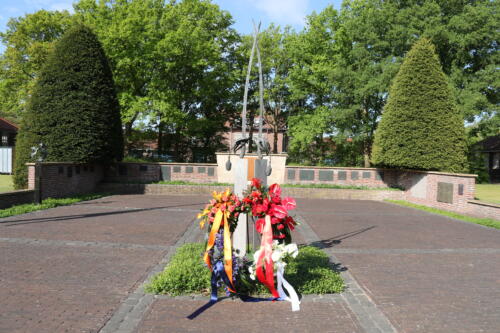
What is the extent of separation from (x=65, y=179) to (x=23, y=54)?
19.8 m

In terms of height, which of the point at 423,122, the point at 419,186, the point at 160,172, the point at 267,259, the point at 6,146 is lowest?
the point at 267,259

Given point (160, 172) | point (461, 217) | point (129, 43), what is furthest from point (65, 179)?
point (461, 217)

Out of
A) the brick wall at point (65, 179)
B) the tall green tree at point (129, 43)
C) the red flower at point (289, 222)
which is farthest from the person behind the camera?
the tall green tree at point (129, 43)

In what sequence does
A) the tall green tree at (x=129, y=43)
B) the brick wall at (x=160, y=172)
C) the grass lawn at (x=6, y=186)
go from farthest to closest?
the tall green tree at (x=129, y=43) < the brick wall at (x=160, y=172) < the grass lawn at (x=6, y=186)

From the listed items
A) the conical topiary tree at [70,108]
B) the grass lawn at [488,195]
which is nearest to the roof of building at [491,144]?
the grass lawn at [488,195]

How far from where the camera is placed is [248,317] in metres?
4.13

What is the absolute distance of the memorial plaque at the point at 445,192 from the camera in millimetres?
14086

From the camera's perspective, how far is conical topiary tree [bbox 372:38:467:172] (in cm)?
1614

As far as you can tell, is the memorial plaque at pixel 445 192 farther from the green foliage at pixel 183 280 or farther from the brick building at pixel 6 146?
the brick building at pixel 6 146

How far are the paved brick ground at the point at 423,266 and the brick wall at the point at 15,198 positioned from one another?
9810 millimetres

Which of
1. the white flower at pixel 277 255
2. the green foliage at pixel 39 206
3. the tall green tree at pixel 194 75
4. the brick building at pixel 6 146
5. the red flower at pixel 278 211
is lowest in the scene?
the green foliage at pixel 39 206

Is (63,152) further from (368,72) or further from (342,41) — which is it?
(342,41)

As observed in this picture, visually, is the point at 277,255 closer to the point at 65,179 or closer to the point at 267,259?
the point at 267,259

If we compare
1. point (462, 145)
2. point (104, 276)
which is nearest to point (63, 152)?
point (104, 276)
